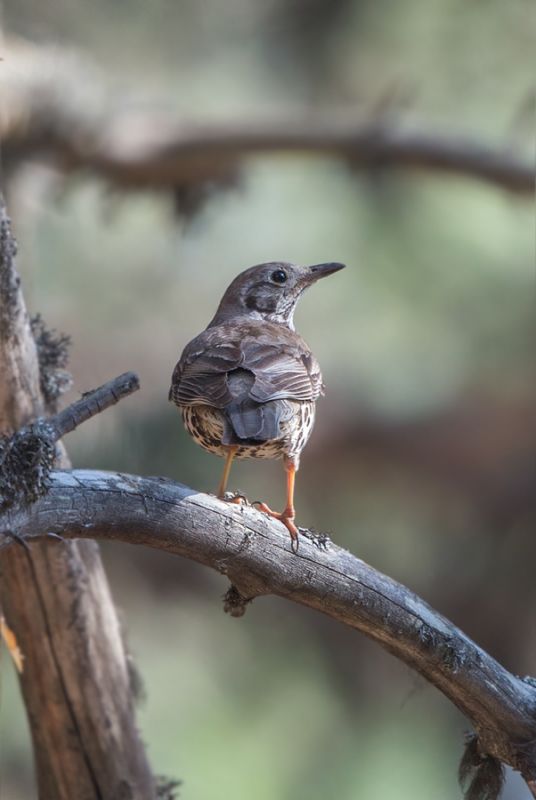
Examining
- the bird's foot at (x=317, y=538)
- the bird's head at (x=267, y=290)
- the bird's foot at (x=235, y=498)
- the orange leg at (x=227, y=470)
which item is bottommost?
the bird's foot at (x=317, y=538)

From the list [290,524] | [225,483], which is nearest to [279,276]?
[225,483]

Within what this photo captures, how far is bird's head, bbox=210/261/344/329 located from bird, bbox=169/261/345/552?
35 cm

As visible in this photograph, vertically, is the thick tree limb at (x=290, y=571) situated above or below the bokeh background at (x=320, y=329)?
below

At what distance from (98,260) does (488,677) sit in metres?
9.14

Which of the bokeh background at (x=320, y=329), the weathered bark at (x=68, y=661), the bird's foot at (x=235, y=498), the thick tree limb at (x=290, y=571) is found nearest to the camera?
the thick tree limb at (x=290, y=571)

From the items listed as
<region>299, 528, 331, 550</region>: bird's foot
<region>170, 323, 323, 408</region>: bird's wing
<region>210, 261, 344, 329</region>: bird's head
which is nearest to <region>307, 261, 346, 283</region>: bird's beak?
<region>210, 261, 344, 329</region>: bird's head

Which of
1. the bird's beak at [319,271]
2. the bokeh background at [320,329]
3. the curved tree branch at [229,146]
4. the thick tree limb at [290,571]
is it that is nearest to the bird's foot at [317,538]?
the thick tree limb at [290,571]

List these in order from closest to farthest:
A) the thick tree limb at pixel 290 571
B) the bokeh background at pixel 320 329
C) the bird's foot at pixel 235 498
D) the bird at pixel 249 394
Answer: the thick tree limb at pixel 290 571, the bird's foot at pixel 235 498, the bird at pixel 249 394, the bokeh background at pixel 320 329

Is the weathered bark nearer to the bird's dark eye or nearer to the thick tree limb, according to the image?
the thick tree limb

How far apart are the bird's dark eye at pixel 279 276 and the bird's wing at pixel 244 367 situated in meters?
0.56

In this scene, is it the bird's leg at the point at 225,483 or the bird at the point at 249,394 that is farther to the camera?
the bird at the point at 249,394

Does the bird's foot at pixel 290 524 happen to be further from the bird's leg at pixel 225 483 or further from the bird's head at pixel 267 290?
the bird's head at pixel 267 290

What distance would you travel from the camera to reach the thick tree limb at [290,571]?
3789 millimetres

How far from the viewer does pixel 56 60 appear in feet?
34.0
